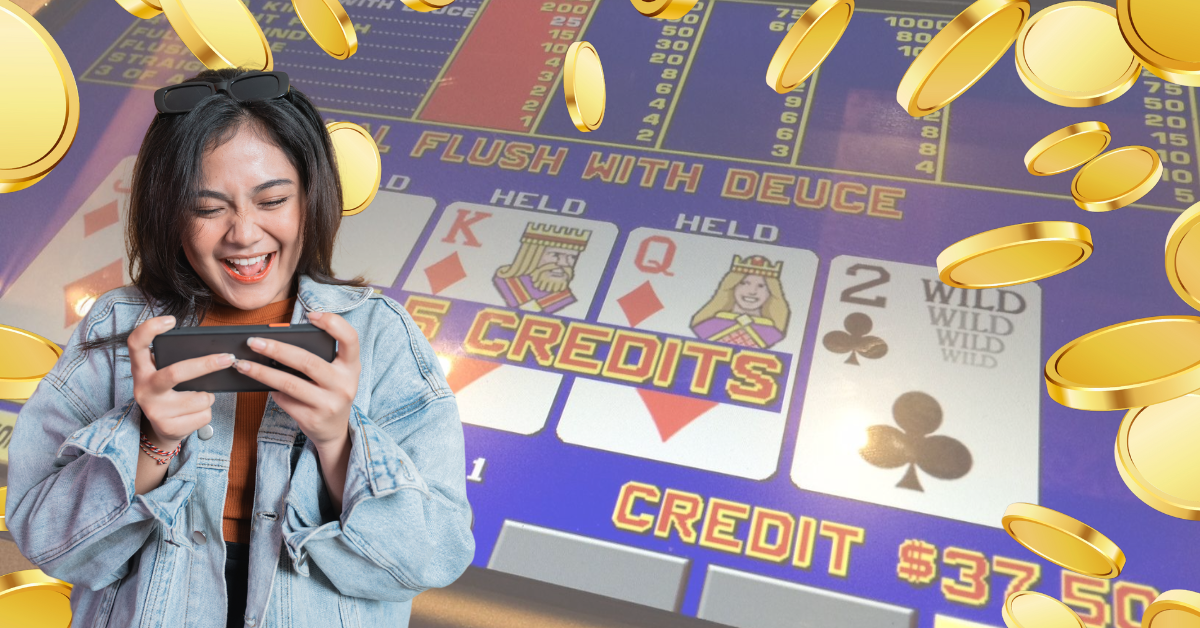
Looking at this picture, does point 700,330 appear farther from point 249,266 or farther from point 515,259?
point 249,266

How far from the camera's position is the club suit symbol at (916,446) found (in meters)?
1.97

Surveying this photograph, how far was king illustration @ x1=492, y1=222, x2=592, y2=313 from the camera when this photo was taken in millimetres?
2385

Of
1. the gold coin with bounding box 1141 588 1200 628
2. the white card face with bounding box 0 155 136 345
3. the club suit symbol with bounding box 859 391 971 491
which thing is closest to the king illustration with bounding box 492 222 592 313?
the club suit symbol with bounding box 859 391 971 491

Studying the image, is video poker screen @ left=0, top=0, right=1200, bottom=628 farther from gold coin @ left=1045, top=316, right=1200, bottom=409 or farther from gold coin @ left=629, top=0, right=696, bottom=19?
gold coin @ left=629, top=0, right=696, bottom=19

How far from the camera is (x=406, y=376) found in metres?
0.96

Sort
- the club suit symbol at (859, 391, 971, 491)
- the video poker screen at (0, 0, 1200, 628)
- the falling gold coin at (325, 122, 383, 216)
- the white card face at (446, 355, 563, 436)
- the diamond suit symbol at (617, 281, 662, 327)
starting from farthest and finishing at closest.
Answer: the diamond suit symbol at (617, 281, 662, 327) < the white card face at (446, 355, 563, 436) < the club suit symbol at (859, 391, 971, 491) < the video poker screen at (0, 0, 1200, 628) < the falling gold coin at (325, 122, 383, 216)

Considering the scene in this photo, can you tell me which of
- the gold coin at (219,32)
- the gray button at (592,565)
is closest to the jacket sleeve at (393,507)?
the gold coin at (219,32)

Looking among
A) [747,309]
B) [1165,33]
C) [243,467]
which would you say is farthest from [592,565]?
[1165,33]

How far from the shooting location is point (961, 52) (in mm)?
977

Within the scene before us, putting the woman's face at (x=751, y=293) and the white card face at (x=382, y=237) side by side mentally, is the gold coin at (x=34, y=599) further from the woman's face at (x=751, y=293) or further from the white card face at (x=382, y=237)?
the woman's face at (x=751, y=293)

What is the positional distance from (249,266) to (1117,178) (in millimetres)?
882

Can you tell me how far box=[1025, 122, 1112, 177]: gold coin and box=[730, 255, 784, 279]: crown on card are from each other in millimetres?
1299

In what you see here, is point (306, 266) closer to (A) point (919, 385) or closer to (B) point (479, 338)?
(B) point (479, 338)

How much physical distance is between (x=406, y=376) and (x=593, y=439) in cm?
113
